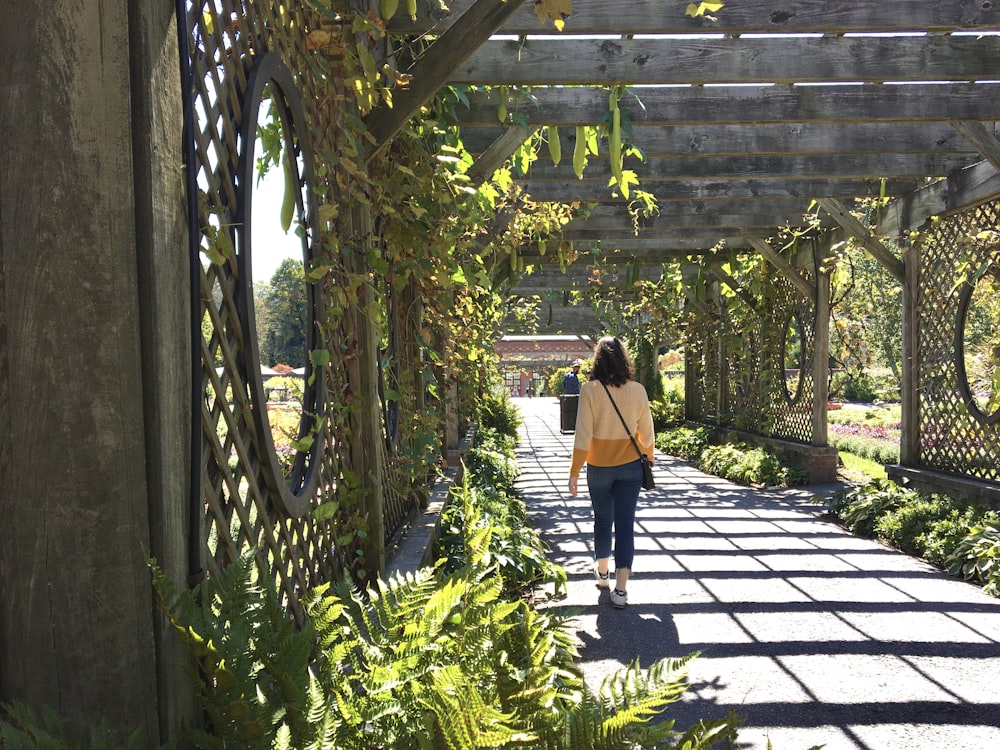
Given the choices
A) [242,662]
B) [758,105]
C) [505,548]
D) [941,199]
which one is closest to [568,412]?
[941,199]

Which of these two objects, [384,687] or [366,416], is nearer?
[384,687]

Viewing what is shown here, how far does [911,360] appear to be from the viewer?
8047 mm

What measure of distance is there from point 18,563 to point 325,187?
167 cm

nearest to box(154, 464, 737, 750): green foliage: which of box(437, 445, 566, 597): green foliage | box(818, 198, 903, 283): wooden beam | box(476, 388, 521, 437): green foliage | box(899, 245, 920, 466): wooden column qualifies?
box(437, 445, 566, 597): green foliage

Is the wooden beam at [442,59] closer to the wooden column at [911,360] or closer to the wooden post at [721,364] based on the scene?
the wooden column at [911,360]

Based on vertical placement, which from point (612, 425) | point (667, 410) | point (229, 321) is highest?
point (229, 321)

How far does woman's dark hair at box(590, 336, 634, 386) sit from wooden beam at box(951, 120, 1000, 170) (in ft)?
9.96

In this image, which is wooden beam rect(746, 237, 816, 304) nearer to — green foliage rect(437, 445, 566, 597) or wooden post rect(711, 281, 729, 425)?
wooden post rect(711, 281, 729, 425)

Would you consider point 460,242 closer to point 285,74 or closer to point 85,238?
point 285,74

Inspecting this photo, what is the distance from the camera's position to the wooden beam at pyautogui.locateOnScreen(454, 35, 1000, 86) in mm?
4766

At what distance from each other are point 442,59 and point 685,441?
1291 cm

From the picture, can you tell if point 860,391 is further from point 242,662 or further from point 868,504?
point 242,662

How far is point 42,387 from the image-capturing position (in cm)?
129

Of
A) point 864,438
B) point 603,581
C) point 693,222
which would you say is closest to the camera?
point 603,581
